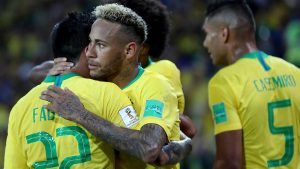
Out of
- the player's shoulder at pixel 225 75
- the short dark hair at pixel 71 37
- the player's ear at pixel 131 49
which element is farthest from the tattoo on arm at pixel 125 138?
the player's shoulder at pixel 225 75

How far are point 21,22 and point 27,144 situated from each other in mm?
10171

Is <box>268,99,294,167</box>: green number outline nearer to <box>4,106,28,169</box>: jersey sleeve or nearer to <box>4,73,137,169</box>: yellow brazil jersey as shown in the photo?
<box>4,73,137,169</box>: yellow brazil jersey

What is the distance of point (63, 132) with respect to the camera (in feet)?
13.9

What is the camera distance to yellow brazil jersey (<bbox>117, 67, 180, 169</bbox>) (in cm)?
433

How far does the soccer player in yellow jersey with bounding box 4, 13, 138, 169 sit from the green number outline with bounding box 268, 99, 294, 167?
1315 millimetres

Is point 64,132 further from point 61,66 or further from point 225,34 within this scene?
point 225,34

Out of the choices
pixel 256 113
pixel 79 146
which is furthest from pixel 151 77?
pixel 256 113

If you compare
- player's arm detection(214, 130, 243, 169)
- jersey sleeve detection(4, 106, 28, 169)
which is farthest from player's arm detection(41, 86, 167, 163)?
player's arm detection(214, 130, 243, 169)

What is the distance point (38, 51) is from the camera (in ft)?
43.3

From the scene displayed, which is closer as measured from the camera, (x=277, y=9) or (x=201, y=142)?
(x=201, y=142)

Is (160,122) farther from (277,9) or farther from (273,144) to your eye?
(277,9)

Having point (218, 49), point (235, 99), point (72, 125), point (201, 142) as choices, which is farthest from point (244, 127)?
point (201, 142)

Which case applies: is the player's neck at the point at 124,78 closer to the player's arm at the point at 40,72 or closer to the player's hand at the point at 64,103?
the player's hand at the point at 64,103

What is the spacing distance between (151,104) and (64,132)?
1.79 feet
